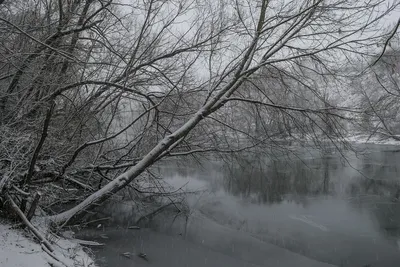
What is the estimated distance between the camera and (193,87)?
8.11 m

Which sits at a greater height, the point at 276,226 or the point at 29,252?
the point at 29,252

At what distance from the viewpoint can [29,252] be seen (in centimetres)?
452

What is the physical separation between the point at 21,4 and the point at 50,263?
5.26 m

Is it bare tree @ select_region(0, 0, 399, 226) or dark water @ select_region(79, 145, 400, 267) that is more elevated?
bare tree @ select_region(0, 0, 399, 226)

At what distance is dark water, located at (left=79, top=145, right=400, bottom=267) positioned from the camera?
7027 millimetres

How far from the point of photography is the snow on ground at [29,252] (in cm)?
419

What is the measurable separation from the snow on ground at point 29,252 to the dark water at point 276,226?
99 centimetres

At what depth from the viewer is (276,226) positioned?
9227 millimetres

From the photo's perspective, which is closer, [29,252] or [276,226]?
[29,252]

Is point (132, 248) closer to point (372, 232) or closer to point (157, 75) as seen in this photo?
point (157, 75)

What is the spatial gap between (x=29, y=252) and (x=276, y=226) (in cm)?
646

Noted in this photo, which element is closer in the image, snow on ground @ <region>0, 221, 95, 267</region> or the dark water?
snow on ground @ <region>0, 221, 95, 267</region>

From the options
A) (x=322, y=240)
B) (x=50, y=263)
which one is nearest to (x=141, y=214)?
(x=322, y=240)

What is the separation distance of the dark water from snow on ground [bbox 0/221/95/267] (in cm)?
99
